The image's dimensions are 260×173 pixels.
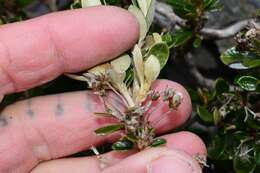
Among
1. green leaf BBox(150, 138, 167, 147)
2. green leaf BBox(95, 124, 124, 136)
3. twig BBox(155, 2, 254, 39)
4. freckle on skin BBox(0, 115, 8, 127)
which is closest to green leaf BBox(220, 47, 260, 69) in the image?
twig BBox(155, 2, 254, 39)

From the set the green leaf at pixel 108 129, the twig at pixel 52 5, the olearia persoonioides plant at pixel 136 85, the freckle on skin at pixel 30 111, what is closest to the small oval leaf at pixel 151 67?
the olearia persoonioides plant at pixel 136 85

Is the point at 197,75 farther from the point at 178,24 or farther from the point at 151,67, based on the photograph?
the point at 151,67

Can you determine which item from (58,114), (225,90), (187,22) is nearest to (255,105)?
(225,90)

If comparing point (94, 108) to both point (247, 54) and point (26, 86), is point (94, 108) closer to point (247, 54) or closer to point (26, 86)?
point (26, 86)

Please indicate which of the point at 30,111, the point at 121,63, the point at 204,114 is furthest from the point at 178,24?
the point at 30,111

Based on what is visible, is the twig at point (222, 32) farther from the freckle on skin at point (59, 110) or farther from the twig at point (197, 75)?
the freckle on skin at point (59, 110)

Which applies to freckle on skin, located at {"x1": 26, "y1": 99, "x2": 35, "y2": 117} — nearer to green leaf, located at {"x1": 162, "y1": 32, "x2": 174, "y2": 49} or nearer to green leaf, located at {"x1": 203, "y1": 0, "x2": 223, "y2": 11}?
green leaf, located at {"x1": 162, "y1": 32, "x2": 174, "y2": 49}
